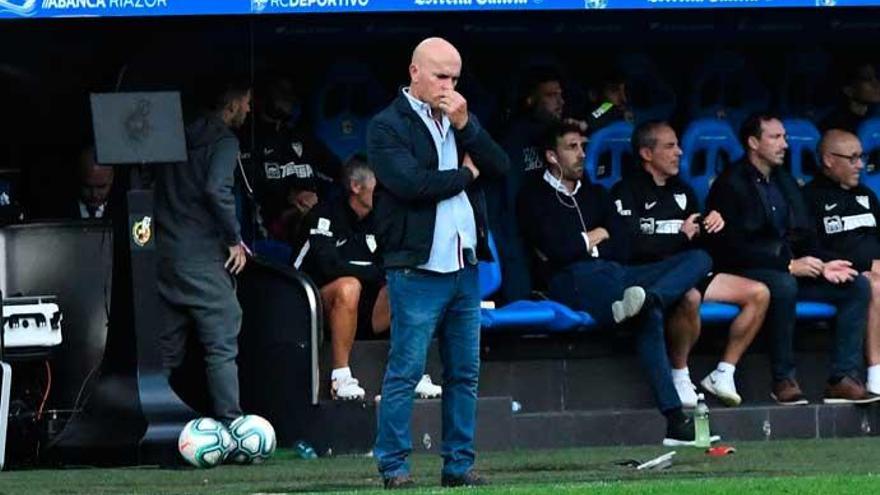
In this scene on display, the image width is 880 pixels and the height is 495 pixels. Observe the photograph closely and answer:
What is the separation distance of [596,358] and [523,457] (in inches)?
71.6

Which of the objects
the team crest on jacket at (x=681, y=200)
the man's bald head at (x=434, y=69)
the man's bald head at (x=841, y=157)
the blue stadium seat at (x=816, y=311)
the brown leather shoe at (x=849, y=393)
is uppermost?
the man's bald head at (x=434, y=69)

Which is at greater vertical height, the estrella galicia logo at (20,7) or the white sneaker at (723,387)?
the estrella galicia logo at (20,7)

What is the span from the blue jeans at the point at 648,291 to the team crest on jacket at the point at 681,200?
65cm

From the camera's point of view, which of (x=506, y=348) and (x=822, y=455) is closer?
(x=822, y=455)

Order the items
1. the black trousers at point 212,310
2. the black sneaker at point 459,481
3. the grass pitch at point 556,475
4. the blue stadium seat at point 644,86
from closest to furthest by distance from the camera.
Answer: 1. the grass pitch at point 556,475
2. the black sneaker at point 459,481
3. the black trousers at point 212,310
4. the blue stadium seat at point 644,86

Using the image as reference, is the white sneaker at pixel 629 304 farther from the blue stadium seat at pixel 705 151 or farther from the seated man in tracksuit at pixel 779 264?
the blue stadium seat at pixel 705 151

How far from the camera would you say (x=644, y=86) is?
54.4 ft

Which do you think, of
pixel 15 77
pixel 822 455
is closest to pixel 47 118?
pixel 15 77

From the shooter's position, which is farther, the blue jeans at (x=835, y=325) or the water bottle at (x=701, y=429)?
the blue jeans at (x=835, y=325)

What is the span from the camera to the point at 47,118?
14422mm

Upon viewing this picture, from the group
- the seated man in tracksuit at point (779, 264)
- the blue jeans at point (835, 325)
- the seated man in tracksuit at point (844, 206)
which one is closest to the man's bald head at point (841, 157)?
the seated man in tracksuit at point (844, 206)

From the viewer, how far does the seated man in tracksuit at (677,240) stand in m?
15.1

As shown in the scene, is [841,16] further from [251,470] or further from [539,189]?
[251,470]

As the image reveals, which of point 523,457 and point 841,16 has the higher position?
point 841,16
